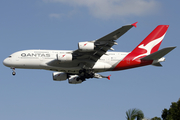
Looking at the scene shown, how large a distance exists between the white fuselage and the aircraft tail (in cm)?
299

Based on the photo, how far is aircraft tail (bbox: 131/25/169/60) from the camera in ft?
161

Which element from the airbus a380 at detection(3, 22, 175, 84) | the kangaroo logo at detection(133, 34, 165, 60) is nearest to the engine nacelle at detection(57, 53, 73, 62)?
the airbus a380 at detection(3, 22, 175, 84)

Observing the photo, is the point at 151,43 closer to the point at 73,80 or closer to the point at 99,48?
the point at 99,48

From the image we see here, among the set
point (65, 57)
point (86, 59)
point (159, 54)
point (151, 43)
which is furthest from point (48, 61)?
point (151, 43)

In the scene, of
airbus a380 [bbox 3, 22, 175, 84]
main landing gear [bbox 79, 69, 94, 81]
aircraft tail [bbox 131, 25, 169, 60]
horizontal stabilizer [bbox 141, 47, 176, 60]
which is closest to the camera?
horizontal stabilizer [bbox 141, 47, 176, 60]

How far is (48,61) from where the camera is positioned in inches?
1791

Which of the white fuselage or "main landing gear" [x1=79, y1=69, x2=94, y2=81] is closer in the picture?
the white fuselage

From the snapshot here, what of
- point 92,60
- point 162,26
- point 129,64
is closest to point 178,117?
point 129,64

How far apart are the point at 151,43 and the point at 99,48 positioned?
35.4 feet

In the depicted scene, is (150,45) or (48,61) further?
(150,45)

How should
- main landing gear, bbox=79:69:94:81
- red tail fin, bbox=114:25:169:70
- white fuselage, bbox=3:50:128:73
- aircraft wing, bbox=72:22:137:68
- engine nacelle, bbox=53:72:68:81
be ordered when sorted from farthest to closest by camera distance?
engine nacelle, bbox=53:72:68:81, red tail fin, bbox=114:25:169:70, main landing gear, bbox=79:69:94:81, white fuselage, bbox=3:50:128:73, aircraft wing, bbox=72:22:137:68

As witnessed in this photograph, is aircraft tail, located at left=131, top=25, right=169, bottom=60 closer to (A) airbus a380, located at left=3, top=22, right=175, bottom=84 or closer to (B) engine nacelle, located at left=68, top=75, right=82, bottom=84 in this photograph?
(A) airbus a380, located at left=3, top=22, right=175, bottom=84

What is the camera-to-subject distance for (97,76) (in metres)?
49.8

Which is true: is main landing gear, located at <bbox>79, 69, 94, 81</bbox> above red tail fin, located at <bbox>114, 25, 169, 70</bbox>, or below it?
below
